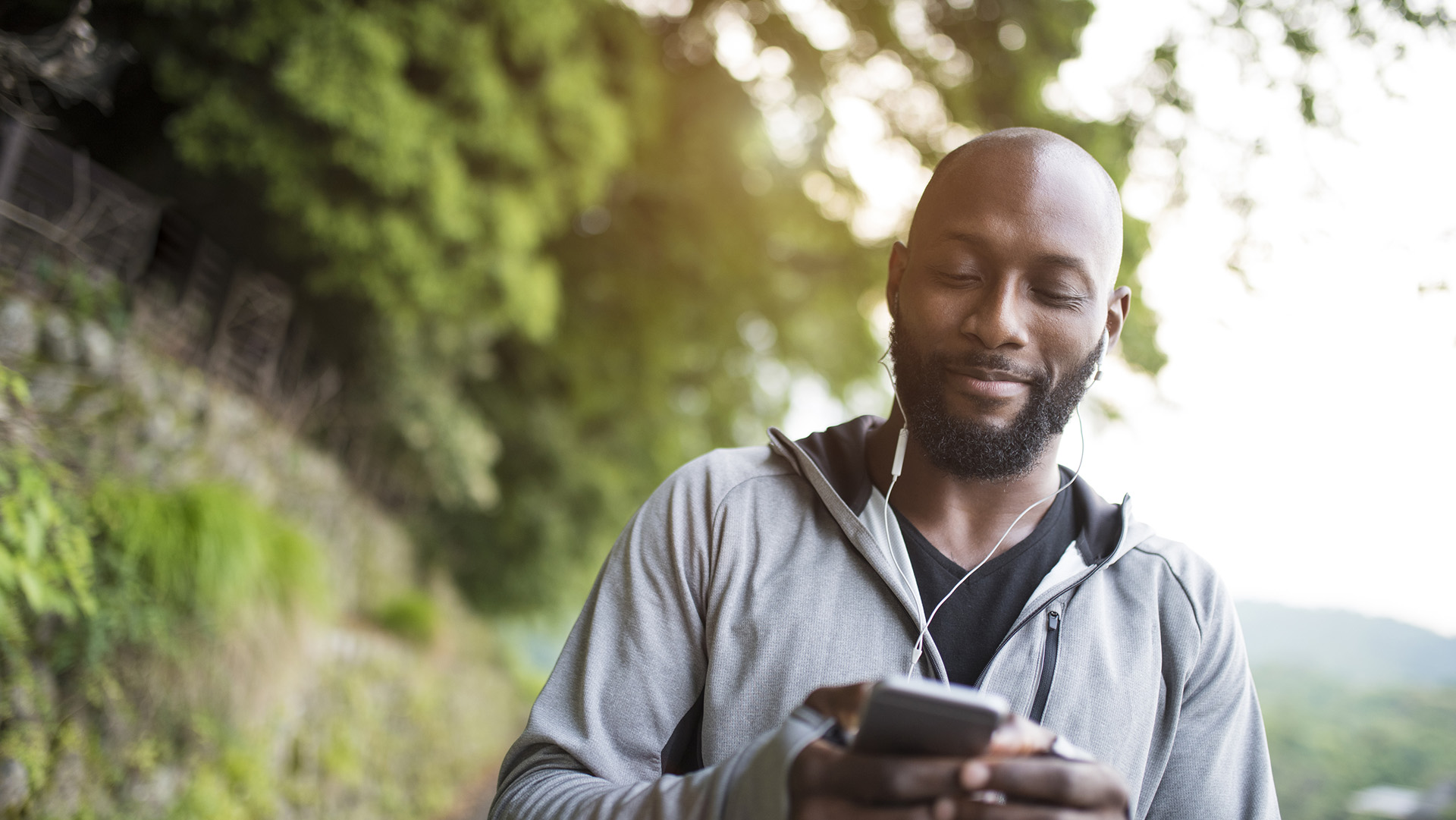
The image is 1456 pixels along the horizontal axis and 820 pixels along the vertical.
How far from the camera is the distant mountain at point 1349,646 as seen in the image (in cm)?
343

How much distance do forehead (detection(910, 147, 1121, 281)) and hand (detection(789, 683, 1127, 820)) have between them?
784mm

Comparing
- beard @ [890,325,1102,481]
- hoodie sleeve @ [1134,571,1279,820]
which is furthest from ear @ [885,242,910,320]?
hoodie sleeve @ [1134,571,1279,820]

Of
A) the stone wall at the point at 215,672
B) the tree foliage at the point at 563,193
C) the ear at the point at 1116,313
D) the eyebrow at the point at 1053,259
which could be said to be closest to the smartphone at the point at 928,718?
the eyebrow at the point at 1053,259

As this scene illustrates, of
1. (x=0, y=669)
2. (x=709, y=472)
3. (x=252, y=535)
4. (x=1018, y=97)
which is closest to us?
(x=709, y=472)

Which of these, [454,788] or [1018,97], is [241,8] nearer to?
[1018,97]

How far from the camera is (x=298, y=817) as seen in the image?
19.5 feet

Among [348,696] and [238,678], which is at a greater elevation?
[238,678]

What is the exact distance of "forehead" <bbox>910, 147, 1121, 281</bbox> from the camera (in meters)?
1.51

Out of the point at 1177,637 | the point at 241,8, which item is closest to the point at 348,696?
the point at 241,8

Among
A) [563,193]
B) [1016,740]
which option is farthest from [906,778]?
[563,193]

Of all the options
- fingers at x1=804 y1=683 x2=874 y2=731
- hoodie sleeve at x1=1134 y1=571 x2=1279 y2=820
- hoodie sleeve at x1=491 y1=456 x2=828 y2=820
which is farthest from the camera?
hoodie sleeve at x1=1134 y1=571 x2=1279 y2=820

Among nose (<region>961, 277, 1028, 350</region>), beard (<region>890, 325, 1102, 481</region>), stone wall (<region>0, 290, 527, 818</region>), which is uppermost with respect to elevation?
nose (<region>961, 277, 1028, 350</region>)

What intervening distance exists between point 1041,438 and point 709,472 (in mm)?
574

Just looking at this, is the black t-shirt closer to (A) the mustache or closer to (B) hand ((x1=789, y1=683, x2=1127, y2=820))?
(A) the mustache
